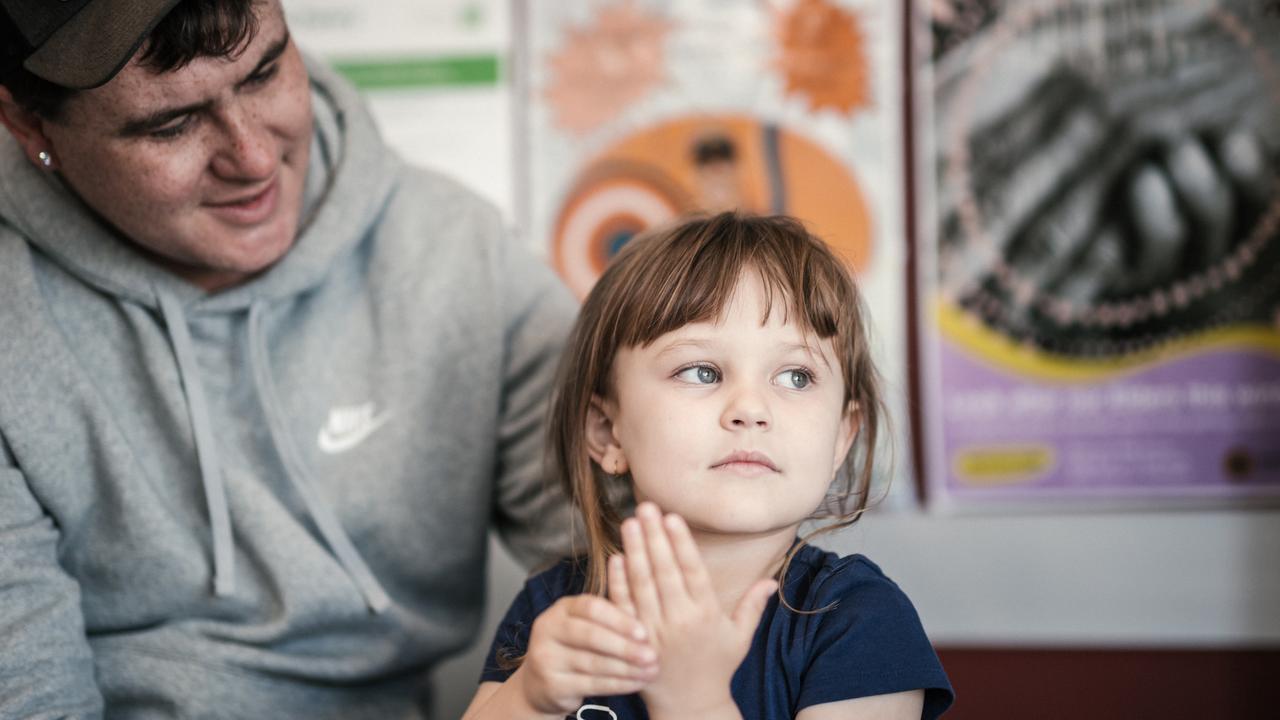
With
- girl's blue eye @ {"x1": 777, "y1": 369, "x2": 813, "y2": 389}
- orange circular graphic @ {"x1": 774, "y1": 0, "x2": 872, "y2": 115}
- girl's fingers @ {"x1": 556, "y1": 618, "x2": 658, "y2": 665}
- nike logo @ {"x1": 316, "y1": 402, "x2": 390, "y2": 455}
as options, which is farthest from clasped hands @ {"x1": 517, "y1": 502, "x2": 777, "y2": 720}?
orange circular graphic @ {"x1": 774, "y1": 0, "x2": 872, "y2": 115}

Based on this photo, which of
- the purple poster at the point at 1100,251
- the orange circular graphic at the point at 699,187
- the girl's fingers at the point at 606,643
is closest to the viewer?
the girl's fingers at the point at 606,643

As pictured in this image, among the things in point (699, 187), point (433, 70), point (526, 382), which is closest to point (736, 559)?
point (526, 382)

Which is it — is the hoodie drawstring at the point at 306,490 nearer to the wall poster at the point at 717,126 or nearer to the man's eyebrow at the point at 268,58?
the man's eyebrow at the point at 268,58

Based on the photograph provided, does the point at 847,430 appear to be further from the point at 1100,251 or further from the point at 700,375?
the point at 1100,251

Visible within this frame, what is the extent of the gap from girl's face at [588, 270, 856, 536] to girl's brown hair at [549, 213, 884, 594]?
2 cm

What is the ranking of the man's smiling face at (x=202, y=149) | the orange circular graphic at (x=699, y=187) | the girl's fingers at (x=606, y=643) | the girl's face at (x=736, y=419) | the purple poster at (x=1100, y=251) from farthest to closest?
the orange circular graphic at (x=699, y=187) → the purple poster at (x=1100, y=251) → the man's smiling face at (x=202, y=149) → the girl's face at (x=736, y=419) → the girl's fingers at (x=606, y=643)

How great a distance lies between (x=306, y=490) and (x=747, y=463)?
56 centimetres

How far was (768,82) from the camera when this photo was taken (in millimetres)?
1781

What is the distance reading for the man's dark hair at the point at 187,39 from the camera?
0.98 metres

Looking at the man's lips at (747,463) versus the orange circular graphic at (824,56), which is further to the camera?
the orange circular graphic at (824,56)

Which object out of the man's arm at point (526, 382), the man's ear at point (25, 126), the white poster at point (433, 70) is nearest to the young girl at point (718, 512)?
the man's arm at point (526, 382)

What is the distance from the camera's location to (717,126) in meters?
1.80

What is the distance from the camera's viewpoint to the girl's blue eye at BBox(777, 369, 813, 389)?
3.15ft

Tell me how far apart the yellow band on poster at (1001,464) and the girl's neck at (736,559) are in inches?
32.9
